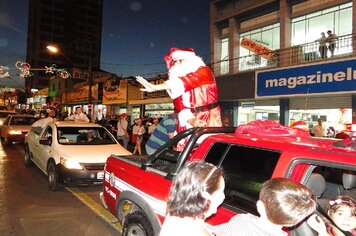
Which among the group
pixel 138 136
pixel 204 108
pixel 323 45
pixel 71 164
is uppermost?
pixel 323 45

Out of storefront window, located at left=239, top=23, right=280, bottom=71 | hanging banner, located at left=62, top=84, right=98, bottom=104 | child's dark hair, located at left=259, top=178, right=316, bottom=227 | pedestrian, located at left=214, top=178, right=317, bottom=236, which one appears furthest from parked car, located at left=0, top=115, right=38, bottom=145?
hanging banner, located at left=62, top=84, right=98, bottom=104

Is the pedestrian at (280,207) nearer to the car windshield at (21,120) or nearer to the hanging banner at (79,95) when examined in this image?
the car windshield at (21,120)

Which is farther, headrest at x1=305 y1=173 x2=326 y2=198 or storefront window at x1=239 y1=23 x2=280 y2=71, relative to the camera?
storefront window at x1=239 y1=23 x2=280 y2=71

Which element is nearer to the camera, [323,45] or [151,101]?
[323,45]

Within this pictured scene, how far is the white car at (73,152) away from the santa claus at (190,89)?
353cm

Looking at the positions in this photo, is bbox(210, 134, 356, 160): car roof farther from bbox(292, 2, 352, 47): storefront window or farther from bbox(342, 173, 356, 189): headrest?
bbox(292, 2, 352, 47): storefront window

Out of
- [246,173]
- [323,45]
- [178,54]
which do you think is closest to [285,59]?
[323,45]

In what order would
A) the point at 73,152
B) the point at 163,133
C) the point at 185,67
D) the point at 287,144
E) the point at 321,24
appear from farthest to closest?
the point at 321,24 < the point at 73,152 < the point at 163,133 < the point at 185,67 < the point at 287,144

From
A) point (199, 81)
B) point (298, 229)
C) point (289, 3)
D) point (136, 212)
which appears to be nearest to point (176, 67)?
point (199, 81)

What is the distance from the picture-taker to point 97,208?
655 centimetres

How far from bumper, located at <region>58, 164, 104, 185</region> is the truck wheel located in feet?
11.6

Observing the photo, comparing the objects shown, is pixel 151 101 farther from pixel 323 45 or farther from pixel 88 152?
pixel 88 152

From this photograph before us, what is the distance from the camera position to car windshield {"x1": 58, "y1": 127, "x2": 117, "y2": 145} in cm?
870

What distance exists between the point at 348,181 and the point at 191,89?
82.2 inches
